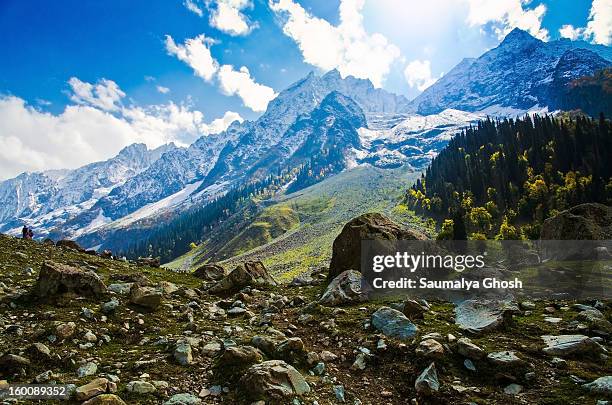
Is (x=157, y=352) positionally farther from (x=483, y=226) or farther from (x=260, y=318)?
(x=483, y=226)

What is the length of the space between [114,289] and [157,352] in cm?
662

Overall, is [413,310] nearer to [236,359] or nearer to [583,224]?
[236,359]

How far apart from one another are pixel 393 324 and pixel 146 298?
8374 millimetres

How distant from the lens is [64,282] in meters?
12.3

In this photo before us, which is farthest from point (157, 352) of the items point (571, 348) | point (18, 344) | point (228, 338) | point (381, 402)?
point (571, 348)

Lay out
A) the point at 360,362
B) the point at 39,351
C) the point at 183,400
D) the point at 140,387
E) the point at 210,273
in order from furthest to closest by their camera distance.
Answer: the point at 210,273 → the point at 360,362 → the point at 39,351 → the point at 140,387 → the point at 183,400

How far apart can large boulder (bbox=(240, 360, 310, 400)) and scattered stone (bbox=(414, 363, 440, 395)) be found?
2421 millimetres

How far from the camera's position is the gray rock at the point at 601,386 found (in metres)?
6.99

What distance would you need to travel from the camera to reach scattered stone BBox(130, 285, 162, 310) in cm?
1256

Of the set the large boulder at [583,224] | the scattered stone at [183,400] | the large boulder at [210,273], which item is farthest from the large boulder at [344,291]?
the large boulder at [583,224]

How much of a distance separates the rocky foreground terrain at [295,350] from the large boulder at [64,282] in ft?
0.12

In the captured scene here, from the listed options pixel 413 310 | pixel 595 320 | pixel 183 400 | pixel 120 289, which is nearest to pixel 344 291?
pixel 413 310

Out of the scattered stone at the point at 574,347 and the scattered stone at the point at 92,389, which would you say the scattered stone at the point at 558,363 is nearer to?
the scattered stone at the point at 574,347

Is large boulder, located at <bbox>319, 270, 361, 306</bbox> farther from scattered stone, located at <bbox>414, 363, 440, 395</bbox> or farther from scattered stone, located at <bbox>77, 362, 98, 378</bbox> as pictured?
scattered stone, located at <bbox>77, 362, 98, 378</bbox>
